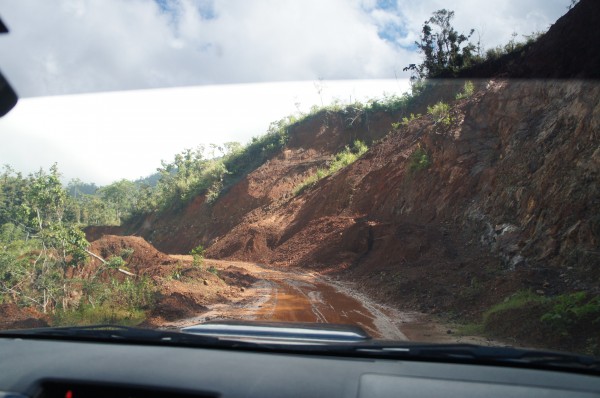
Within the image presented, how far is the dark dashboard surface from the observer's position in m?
2.32

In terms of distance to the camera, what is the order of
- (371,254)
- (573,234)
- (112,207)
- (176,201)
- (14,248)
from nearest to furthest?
(573,234) < (14,248) < (371,254) < (176,201) < (112,207)

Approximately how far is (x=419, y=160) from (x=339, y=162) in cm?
1326

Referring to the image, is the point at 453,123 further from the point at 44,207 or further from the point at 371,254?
the point at 44,207

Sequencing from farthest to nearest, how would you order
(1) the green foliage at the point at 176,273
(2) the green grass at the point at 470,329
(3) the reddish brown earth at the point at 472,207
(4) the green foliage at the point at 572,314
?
1. (1) the green foliage at the point at 176,273
2. (3) the reddish brown earth at the point at 472,207
3. (2) the green grass at the point at 470,329
4. (4) the green foliage at the point at 572,314

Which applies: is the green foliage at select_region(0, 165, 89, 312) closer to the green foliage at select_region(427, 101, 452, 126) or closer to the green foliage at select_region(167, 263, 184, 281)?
the green foliage at select_region(167, 263, 184, 281)

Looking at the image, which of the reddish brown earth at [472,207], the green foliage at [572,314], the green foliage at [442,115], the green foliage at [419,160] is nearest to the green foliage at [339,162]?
the reddish brown earth at [472,207]

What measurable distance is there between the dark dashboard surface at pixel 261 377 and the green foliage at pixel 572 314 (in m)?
6.29

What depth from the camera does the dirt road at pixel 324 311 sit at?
987 cm

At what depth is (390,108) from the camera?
38938 mm

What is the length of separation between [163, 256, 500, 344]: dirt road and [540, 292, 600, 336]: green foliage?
1067mm

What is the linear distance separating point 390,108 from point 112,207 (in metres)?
37.6

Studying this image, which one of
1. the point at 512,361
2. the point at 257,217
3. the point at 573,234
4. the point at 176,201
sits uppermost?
the point at 176,201

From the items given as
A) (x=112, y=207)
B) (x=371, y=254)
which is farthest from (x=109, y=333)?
(x=112, y=207)

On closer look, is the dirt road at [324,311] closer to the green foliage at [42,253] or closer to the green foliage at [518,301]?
the green foliage at [518,301]
